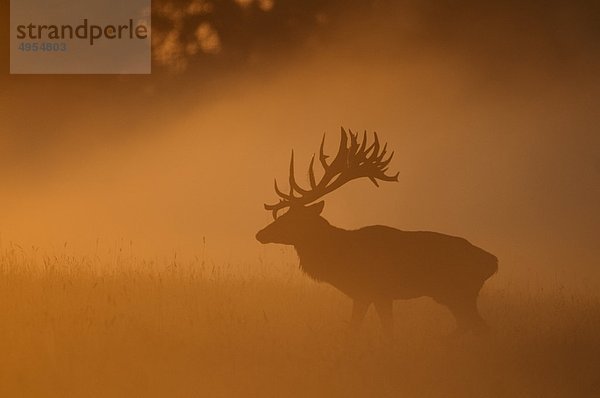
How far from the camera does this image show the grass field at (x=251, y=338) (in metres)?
3.35

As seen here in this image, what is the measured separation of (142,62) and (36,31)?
1.61 feet

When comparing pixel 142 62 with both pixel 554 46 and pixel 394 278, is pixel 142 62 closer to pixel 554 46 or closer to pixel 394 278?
pixel 394 278

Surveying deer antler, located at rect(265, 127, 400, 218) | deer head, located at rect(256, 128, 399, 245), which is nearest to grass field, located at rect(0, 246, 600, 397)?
deer head, located at rect(256, 128, 399, 245)

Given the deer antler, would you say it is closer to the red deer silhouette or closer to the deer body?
the red deer silhouette

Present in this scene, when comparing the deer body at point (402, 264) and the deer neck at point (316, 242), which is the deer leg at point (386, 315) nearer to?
the deer body at point (402, 264)

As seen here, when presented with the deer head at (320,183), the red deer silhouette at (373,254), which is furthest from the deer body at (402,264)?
the deer head at (320,183)

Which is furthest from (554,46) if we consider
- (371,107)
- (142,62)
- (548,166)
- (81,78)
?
(81,78)

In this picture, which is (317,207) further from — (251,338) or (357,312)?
(251,338)

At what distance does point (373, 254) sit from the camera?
3357 mm

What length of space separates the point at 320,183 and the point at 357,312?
23.1 inches

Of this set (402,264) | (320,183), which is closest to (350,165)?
(320,183)

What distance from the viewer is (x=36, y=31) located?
134 inches

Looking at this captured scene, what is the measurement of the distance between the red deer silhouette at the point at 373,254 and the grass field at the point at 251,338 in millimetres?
57

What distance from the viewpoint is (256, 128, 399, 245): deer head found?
10.9 ft
